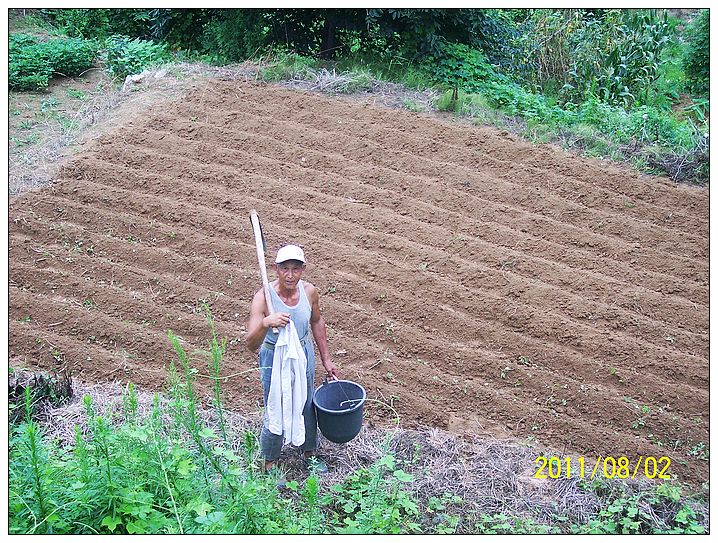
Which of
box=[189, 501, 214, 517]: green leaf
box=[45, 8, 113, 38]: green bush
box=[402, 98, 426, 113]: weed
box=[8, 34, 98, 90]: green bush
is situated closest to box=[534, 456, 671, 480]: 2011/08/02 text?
box=[189, 501, 214, 517]: green leaf

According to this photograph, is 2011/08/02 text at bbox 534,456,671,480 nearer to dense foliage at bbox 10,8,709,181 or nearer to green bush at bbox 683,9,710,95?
dense foliage at bbox 10,8,709,181

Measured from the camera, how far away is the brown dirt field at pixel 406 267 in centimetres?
452

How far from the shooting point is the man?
3.50 m

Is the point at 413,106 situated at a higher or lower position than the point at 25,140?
higher

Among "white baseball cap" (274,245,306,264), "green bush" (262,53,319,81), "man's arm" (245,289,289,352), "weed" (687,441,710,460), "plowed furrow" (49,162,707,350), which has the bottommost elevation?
"weed" (687,441,710,460)

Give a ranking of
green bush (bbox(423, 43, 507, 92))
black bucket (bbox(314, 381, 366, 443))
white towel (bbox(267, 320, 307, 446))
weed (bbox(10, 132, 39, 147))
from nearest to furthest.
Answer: white towel (bbox(267, 320, 307, 446)) < black bucket (bbox(314, 381, 366, 443)) < weed (bbox(10, 132, 39, 147)) < green bush (bbox(423, 43, 507, 92))

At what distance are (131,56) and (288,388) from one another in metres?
6.42

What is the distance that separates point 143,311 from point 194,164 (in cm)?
184

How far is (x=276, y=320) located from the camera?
3.40 m

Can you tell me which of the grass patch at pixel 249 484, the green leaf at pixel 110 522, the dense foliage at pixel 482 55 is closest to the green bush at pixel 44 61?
the dense foliage at pixel 482 55

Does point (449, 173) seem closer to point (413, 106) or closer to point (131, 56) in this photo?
point (413, 106)

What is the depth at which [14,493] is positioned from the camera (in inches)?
118

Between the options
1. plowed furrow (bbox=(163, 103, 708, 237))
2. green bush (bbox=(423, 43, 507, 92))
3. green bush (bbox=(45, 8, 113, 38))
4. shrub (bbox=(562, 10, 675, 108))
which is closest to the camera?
plowed furrow (bbox=(163, 103, 708, 237))

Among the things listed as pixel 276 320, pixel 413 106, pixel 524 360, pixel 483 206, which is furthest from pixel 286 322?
pixel 413 106
